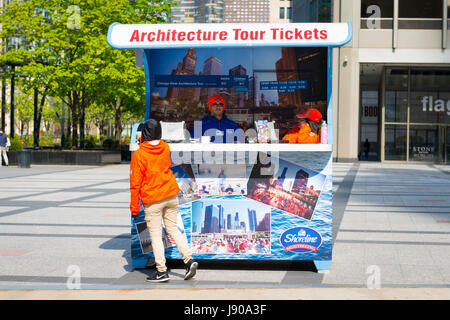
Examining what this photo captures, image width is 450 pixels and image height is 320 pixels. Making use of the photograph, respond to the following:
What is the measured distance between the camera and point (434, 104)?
3634 centimetres

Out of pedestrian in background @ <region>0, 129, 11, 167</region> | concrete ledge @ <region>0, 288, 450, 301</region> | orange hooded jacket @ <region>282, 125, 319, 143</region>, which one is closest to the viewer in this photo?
concrete ledge @ <region>0, 288, 450, 301</region>

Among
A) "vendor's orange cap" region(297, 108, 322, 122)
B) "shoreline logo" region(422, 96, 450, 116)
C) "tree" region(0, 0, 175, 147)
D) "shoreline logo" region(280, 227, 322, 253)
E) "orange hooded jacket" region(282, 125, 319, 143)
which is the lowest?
"shoreline logo" region(280, 227, 322, 253)

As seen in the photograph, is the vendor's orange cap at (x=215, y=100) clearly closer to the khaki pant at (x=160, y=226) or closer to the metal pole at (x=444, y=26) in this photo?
the khaki pant at (x=160, y=226)

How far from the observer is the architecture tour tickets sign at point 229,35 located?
20.6ft

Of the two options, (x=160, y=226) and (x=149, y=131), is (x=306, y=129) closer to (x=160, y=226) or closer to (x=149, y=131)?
(x=149, y=131)

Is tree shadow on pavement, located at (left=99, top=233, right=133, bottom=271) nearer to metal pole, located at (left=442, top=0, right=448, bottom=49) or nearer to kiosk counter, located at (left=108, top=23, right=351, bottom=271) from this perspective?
kiosk counter, located at (left=108, top=23, right=351, bottom=271)

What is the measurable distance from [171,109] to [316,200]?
219 cm

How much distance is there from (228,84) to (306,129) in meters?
1.24

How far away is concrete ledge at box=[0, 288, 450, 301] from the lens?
17.0 ft

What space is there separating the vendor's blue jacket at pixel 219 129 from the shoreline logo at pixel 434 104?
31.9 meters

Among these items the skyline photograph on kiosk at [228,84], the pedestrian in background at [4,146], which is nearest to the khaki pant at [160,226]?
the skyline photograph on kiosk at [228,84]

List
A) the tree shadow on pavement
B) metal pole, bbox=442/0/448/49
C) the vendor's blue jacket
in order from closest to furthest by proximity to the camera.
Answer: the vendor's blue jacket → the tree shadow on pavement → metal pole, bbox=442/0/448/49

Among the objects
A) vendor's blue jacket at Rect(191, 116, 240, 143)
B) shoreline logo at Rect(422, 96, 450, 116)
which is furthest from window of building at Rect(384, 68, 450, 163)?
vendor's blue jacket at Rect(191, 116, 240, 143)

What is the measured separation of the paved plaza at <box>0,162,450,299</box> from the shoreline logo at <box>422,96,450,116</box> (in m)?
23.5
